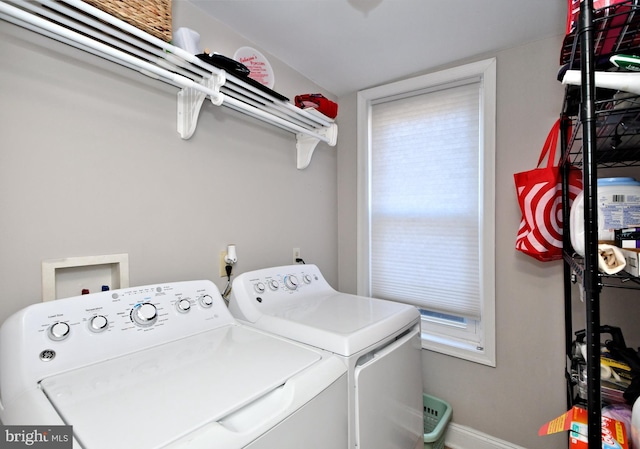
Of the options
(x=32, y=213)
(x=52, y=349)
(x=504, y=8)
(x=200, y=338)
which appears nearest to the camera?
(x=52, y=349)

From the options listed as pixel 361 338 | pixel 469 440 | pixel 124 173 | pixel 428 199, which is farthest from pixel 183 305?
pixel 469 440

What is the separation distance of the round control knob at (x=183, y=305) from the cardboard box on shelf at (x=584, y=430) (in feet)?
3.89

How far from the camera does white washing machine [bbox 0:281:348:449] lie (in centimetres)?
60

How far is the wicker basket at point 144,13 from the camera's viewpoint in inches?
36.9

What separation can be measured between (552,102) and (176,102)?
6.08 ft

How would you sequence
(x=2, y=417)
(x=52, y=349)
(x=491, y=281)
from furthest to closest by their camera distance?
1. (x=491, y=281)
2. (x=52, y=349)
3. (x=2, y=417)

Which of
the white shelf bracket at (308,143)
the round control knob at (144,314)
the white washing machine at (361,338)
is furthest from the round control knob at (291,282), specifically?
the white shelf bracket at (308,143)

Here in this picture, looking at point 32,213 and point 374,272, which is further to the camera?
point 374,272

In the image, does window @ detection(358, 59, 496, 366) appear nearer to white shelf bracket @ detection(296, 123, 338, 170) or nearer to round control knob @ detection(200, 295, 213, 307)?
white shelf bracket @ detection(296, 123, 338, 170)

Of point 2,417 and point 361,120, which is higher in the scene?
point 361,120

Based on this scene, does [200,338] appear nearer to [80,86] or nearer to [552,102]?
[80,86]

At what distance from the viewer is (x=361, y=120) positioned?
220 cm

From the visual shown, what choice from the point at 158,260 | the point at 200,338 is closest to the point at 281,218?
the point at 158,260

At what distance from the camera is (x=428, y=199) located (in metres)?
1.97
